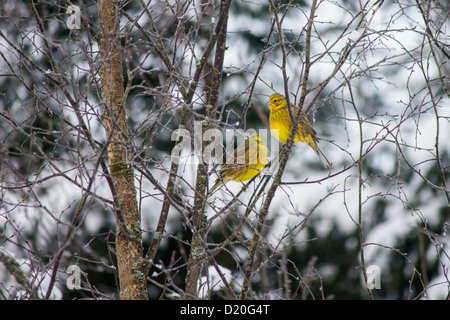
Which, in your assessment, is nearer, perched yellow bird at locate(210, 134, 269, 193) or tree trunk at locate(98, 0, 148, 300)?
tree trunk at locate(98, 0, 148, 300)

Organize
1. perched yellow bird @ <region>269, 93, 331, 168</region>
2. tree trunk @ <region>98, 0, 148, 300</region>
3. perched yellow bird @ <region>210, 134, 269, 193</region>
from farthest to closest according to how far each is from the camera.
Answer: perched yellow bird @ <region>269, 93, 331, 168</region>, perched yellow bird @ <region>210, 134, 269, 193</region>, tree trunk @ <region>98, 0, 148, 300</region>

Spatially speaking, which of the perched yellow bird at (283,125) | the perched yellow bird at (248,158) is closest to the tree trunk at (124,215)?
the perched yellow bird at (248,158)

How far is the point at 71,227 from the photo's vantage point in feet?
9.36

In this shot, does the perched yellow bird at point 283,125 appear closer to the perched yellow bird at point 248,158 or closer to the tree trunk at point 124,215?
the perched yellow bird at point 248,158

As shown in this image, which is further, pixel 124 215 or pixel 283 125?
pixel 283 125

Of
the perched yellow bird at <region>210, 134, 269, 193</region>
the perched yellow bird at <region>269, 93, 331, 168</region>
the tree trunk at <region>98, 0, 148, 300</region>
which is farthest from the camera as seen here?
the perched yellow bird at <region>269, 93, 331, 168</region>

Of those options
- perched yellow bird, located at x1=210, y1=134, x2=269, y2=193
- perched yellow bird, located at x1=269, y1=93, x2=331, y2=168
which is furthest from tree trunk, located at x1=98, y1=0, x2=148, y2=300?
perched yellow bird, located at x1=269, y1=93, x2=331, y2=168

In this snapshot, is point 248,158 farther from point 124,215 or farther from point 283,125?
point 124,215

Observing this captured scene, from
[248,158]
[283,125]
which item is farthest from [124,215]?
[283,125]

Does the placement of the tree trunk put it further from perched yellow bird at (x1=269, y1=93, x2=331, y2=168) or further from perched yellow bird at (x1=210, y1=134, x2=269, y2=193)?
perched yellow bird at (x1=269, y1=93, x2=331, y2=168)

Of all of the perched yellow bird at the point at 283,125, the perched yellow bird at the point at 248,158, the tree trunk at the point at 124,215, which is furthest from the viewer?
the perched yellow bird at the point at 283,125

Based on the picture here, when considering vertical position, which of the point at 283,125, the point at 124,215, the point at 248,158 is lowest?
the point at 124,215

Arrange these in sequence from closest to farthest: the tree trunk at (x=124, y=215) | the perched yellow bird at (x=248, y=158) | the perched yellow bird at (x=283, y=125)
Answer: the tree trunk at (x=124, y=215)
the perched yellow bird at (x=248, y=158)
the perched yellow bird at (x=283, y=125)
